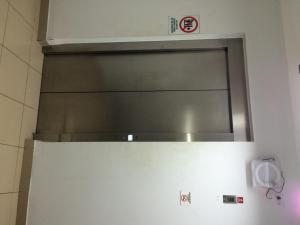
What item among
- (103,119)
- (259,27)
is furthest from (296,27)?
(103,119)

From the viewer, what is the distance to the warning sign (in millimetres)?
1722

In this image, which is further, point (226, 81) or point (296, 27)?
point (226, 81)

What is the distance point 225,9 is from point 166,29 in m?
0.41

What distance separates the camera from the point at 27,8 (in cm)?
167

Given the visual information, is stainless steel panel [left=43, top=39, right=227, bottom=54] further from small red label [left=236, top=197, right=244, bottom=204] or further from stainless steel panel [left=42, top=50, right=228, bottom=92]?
small red label [left=236, top=197, right=244, bottom=204]

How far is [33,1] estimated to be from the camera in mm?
1748

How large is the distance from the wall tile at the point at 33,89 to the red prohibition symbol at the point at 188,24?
104cm

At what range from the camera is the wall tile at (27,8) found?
1.56 meters

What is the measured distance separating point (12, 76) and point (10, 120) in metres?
0.26

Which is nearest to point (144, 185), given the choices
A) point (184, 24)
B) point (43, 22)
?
point (184, 24)

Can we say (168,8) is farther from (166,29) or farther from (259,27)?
(259,27)

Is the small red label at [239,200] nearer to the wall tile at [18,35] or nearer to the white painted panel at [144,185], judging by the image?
the white painted panel at [144,185]

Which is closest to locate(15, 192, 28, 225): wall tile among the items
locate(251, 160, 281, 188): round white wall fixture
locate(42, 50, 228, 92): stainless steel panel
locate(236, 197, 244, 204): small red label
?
locate(42, 50, 228, 92): stainless steel panel

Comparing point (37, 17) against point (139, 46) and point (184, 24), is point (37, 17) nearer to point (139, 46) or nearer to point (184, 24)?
point (139, 46)
